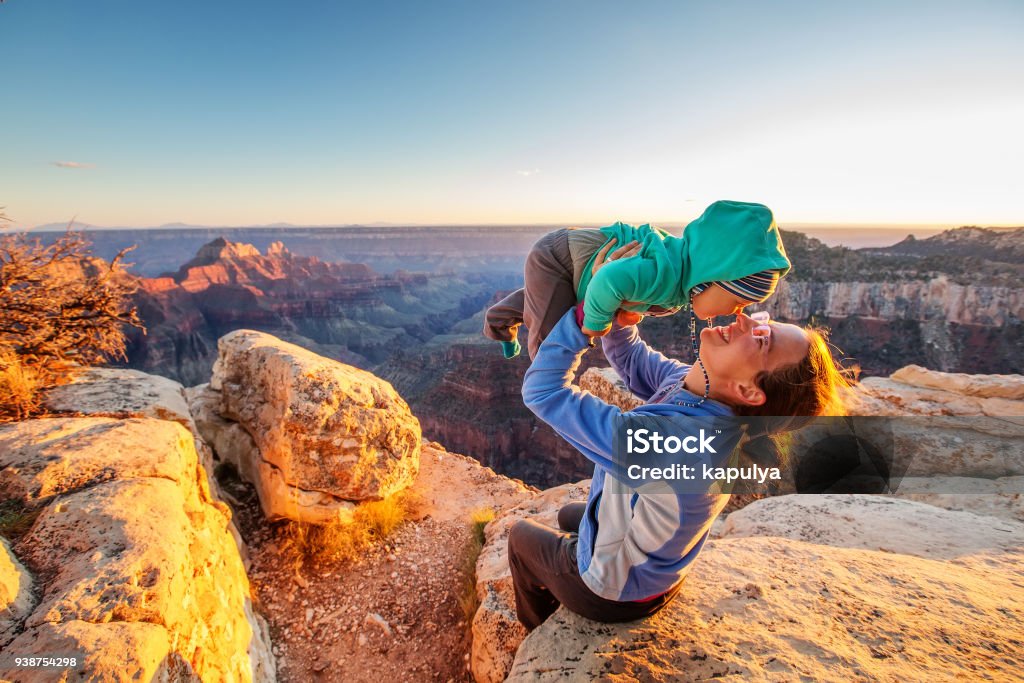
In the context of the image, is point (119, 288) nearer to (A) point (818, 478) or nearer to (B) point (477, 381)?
(A) point (818, 478)

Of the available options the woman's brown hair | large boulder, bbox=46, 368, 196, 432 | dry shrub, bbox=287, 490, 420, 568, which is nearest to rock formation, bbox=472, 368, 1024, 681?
the woman's brown hair

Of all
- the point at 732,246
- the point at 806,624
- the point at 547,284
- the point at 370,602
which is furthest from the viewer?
the point at 370,602

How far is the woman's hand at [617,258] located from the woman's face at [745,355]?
392 mm

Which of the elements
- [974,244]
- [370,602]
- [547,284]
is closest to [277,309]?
[370,602]

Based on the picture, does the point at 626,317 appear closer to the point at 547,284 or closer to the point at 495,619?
the point at 547,284

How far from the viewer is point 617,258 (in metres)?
1.70

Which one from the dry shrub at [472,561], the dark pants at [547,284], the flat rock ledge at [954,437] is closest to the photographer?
the dark pants at [547,284]

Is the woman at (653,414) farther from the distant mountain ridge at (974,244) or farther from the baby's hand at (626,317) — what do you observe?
the distant mountain ridge at (974,244)

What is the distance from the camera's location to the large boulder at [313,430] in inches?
163

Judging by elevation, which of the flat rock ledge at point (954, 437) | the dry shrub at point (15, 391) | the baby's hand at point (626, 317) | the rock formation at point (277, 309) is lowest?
the rock formation at point (277, 309)

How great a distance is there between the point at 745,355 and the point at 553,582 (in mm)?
1324

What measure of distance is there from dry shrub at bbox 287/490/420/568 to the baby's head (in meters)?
3.79

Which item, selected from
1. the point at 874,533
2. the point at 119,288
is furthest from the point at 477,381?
the point at 874,533

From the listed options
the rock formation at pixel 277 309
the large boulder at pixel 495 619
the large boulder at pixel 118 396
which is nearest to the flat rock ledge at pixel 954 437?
→ the large boulder at pixel 495 619
